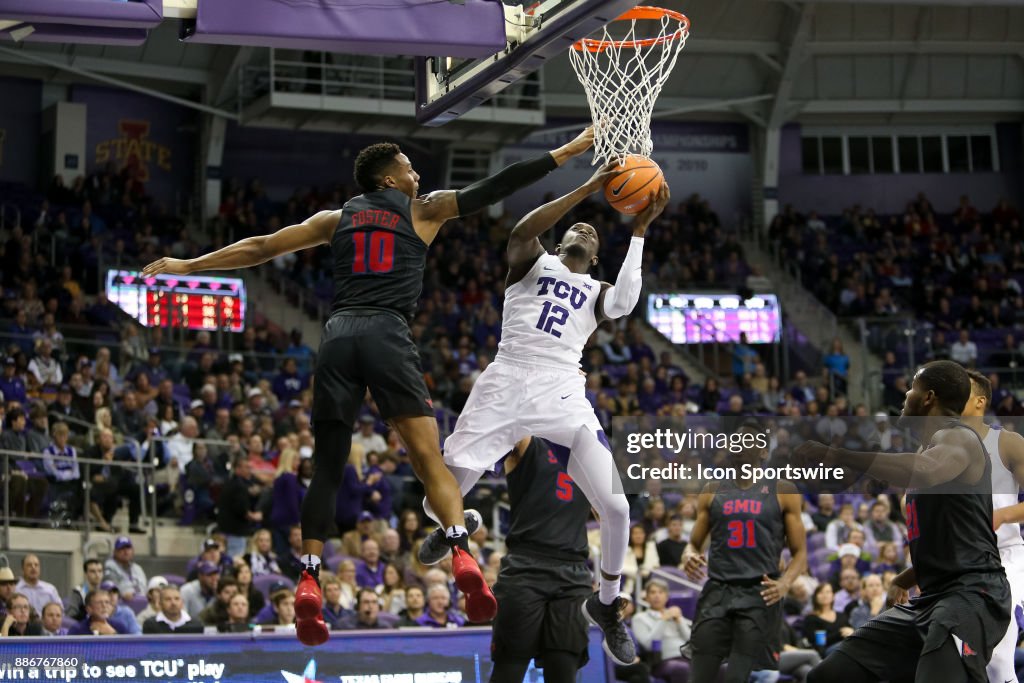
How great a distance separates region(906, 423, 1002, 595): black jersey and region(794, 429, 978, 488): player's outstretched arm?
157 mm

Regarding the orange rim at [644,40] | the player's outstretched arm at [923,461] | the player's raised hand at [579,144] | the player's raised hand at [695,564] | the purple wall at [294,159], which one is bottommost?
the player's raised hand at [695,564]

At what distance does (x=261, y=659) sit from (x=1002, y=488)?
508cm

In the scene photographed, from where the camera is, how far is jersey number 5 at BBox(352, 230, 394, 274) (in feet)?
22.9

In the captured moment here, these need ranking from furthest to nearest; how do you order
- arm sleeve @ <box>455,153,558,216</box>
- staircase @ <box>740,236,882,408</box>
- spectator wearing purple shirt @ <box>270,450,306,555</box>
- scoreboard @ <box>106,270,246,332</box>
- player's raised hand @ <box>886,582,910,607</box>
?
1. staircase @ <box>740,236,882,408</box>
2. scoreboard @ <box>106,270,246,332</box>
3. spectator wearing purple shirt @ <box>270,450,306,555</box>
4. player's raised hand @ <box>886,582,910,607</box>
5. arm sleeve @ <box>455,153,558,216</box>

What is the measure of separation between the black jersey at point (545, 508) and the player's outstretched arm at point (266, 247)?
6.66 ft

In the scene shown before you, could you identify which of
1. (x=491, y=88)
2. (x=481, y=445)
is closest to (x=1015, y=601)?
(x=481, y=445)

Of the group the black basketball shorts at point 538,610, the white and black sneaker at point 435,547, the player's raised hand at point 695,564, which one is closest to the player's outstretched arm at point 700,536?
the player's raised hand at point 695,564

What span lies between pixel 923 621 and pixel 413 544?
787cm

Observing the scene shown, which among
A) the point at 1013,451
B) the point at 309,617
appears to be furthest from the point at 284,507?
the point at 1013,451

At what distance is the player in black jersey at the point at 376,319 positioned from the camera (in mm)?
6820

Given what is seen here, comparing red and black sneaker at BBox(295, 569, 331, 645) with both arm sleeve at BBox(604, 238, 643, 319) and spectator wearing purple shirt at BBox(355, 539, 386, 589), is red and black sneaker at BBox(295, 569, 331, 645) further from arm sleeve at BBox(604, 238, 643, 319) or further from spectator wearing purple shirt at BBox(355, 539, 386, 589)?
spectator wearing purple shirt at BBox(355, 539, 386, 589)

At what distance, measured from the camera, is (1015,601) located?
28.3 ft

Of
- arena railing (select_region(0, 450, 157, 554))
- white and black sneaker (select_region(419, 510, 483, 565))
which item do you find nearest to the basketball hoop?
white and black sneaker (select_region(419, 510, 483, 565))

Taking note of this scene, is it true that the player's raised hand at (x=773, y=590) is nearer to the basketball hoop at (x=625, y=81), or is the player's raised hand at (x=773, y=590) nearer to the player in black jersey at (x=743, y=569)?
the player in black jersey at (x=743, y=569)
